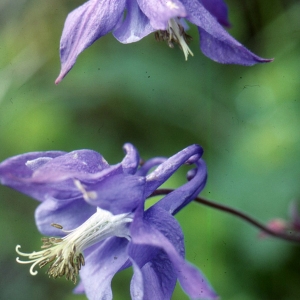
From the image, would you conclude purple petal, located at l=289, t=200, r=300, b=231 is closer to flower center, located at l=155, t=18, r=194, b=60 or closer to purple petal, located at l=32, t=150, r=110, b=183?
flower center, located at l=155, t=18, r=194, b=60

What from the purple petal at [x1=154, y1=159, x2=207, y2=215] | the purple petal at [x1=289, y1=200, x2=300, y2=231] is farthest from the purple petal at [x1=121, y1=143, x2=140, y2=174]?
the purple petal at [x1=289, y1=200, x2=300, y2=231]

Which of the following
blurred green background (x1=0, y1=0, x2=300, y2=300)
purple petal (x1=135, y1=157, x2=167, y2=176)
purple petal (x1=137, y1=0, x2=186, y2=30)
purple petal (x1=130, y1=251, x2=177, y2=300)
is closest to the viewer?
purple petal (x1=137, y1=0, x2=186, y2=30)

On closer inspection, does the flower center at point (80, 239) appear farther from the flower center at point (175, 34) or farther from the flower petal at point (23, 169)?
the flower center at point (175, 34)

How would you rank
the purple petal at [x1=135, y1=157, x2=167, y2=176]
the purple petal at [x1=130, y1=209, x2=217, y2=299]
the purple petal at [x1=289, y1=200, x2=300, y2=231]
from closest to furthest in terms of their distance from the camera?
the purple petal at [x1=130, y1=209, x2=217, y2=299] → the purple petal at [x1=135, y1=157, x2=167, y2=176] → the purple petal at [x1=289, y1=200, x2=300, y2=231]

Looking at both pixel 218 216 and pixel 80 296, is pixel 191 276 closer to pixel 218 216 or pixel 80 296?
pixel 218 216

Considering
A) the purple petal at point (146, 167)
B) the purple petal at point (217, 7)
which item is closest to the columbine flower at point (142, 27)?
the purple petal at point (217, 7)

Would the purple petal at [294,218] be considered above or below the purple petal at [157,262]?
below
